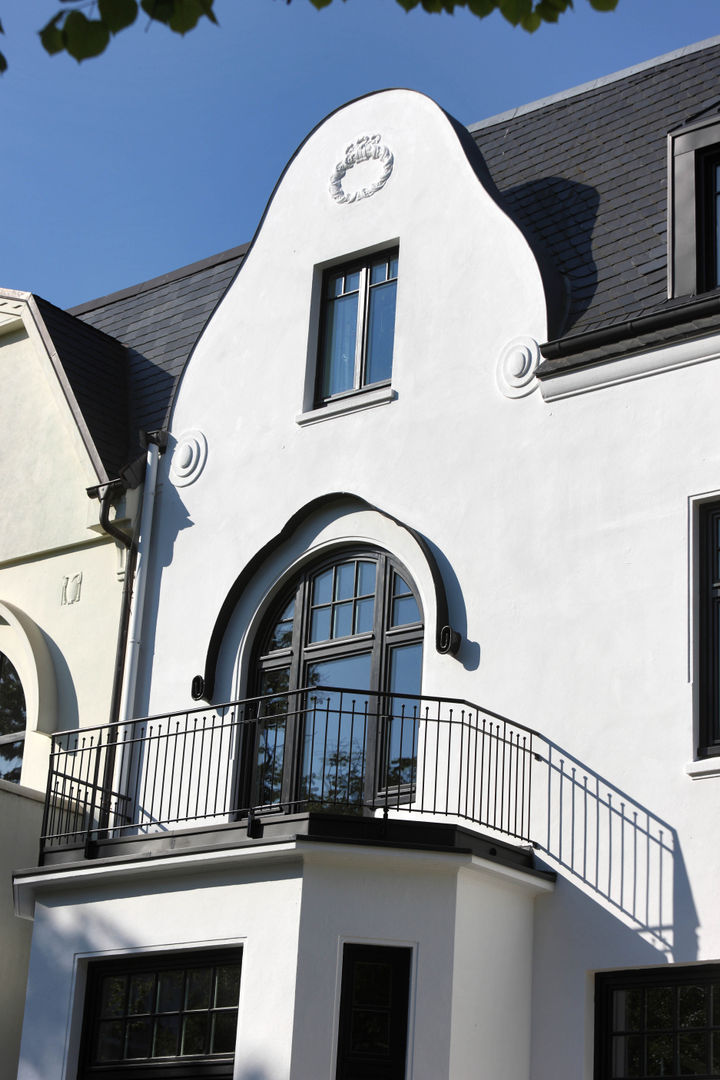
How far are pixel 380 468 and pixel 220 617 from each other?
2.16m

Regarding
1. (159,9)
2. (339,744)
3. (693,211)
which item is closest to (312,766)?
(339,744)

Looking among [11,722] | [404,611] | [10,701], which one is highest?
[404,611]

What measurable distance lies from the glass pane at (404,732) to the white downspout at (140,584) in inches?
118

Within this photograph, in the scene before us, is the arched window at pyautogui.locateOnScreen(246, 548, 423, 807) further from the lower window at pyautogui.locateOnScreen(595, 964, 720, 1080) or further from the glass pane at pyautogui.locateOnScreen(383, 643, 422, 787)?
the lower window at pyautogui.locateOnScreen(595, 964, 720, 1080)

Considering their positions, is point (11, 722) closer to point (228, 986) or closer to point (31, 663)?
point (31, 663)

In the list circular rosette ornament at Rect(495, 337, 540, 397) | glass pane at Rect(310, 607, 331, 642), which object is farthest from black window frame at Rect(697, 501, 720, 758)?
glass pane at Rect(310, 607, 331, 642)

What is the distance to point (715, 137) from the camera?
1502 centimetres

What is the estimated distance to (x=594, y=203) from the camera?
639 inches

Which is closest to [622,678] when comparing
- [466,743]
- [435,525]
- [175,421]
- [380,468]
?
[466,743]

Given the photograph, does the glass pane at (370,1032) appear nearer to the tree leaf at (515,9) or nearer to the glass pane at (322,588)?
the glass pane at (322,588)

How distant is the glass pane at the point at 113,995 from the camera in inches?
551

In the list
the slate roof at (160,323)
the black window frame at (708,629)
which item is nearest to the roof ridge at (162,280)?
the slate roof at (160,323)

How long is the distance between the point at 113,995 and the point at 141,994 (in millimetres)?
334

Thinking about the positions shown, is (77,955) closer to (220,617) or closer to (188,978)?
(188,978)
